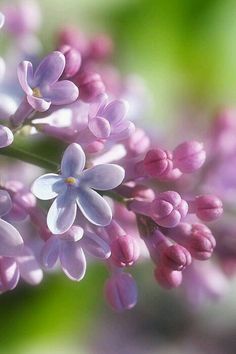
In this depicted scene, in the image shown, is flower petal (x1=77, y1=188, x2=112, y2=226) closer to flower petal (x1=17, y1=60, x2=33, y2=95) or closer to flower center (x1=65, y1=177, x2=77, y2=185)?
flower center (x1=65, y1=177, x2=77, y2=185)

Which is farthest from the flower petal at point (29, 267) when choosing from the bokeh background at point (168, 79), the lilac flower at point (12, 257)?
the bokeh background at point (168, 79)

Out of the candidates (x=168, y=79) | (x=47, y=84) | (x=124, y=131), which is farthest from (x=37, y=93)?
(x=168, y=79)

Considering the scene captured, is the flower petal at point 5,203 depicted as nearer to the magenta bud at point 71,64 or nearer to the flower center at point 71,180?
the flower center at point 71,180

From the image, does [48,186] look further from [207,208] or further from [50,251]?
[207,208]

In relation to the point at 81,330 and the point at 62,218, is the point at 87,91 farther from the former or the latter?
the point at 81,330

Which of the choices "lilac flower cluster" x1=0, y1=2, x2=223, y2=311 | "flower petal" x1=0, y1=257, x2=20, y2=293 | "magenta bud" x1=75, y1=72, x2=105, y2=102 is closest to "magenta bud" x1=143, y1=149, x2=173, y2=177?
"lilac flower cluster" x1=0, y1=2, x2=223, y2=311

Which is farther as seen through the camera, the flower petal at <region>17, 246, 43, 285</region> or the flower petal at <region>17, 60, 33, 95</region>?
the flower petal at <region>17, 246, 43, 285</region>
